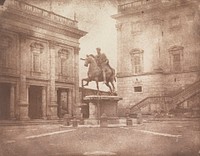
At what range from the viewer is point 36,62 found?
5031 millimetres

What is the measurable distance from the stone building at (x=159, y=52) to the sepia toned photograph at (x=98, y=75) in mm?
14

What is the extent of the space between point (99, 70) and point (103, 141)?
1.22 metres

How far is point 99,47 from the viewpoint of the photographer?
200 inches

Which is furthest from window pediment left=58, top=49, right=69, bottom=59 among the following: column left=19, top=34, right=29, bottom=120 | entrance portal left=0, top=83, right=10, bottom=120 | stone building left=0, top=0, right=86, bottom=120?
entrance portal left=0, top=83, right=10, bottom=120

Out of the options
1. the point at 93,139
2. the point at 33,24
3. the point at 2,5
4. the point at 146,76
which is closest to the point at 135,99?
the point at 146,76

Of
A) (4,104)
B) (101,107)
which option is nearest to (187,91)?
(101,107)

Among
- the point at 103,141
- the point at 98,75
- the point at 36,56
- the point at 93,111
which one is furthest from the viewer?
the point at 93,111

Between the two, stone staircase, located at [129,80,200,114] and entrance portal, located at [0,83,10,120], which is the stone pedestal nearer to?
stone staircase, located at [129,80,200,114]

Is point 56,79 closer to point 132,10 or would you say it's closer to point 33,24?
point 33,24

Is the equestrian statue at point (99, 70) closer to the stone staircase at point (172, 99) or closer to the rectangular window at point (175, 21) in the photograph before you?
the stone staircase at point (172, 99)

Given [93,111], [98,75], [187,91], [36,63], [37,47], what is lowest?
[93,111]

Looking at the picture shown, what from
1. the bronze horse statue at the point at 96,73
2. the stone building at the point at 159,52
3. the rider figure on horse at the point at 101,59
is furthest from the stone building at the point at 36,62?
the stone building at the point at 159,52

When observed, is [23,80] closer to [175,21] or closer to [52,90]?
[52,90]

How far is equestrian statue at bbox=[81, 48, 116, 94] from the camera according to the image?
5.14 m
